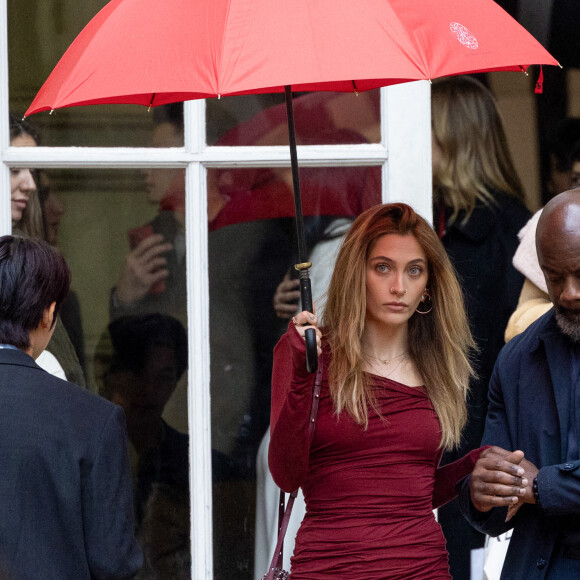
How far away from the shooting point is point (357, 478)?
2.83m

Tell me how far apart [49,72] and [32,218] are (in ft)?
1.79

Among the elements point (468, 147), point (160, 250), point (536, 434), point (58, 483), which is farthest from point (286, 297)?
point (58, 483)

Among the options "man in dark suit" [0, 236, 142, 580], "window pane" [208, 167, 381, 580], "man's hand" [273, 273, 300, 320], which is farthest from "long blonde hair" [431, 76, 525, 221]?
"man in dark suit" [0, 236, 142, 580]

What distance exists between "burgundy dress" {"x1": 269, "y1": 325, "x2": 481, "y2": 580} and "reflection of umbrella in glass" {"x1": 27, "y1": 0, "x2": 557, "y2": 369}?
0.75 m

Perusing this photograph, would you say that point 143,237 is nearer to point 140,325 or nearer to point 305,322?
point 140,325

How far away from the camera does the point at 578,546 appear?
103 inches

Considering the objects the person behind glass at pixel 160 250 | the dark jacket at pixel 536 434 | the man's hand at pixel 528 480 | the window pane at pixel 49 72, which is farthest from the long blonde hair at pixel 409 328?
the window pane at pixel 49 72

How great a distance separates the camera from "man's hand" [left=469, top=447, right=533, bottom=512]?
8.65 feet

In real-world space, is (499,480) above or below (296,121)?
below

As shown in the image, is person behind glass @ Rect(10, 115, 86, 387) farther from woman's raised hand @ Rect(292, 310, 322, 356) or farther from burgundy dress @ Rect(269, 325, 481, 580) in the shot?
woman's raised hand @ Rect(292, 310, 322, 356)

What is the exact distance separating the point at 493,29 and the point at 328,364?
988 mm

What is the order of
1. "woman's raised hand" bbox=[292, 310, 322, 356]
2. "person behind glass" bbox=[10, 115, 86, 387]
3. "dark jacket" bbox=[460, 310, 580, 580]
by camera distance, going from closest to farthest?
1. "dark jacket" bbox=[460, 310, 580, 580]
2. "woman's raised hand" bbox=[292, 310, 322, 356]
3. "person behind glass" bbox=[10, 115, 86, 387]

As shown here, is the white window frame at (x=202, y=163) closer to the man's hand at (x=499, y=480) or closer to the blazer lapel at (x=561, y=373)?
the blazer lapel at (x=561, y=373)

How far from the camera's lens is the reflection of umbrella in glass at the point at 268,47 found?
2299 mm
